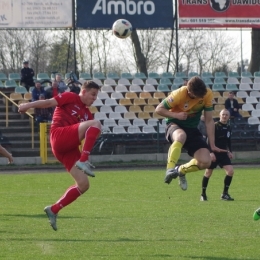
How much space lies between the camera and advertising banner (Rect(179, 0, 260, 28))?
32.0m

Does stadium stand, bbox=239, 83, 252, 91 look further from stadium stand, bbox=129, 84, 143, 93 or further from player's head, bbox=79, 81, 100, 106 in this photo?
player's head, bbox=79, 81, 100, 106

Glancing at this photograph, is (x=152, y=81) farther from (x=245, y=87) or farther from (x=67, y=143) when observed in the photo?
(x=67, y=143)

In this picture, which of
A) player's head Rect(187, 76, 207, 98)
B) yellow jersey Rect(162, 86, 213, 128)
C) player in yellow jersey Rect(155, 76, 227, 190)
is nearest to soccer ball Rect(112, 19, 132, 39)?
player in yellow jersey Rect(155, 76, 227, 190)

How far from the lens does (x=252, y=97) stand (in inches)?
1242

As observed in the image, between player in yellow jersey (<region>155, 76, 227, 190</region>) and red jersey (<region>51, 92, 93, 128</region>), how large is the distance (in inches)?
56.9

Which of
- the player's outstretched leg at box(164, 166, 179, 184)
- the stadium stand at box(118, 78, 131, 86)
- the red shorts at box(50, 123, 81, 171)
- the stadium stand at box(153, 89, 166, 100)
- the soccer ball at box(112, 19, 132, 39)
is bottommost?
the player's outstretched leg at box(164, 166, 179, 184)

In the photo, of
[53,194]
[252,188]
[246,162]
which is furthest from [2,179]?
[246,162]

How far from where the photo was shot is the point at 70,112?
9812 millimetres

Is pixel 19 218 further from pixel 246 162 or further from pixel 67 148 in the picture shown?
pixel 246 162

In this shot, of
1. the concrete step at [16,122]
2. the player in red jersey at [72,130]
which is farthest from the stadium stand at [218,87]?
the player in red jersey at [72,130]

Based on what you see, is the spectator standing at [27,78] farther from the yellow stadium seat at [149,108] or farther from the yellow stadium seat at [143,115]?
the yellow stadium seat at [149,108]

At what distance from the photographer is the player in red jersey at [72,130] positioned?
9398 millimetres

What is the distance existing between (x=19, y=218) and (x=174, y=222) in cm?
250

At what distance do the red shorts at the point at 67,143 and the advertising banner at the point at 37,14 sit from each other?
2196 centimetres
